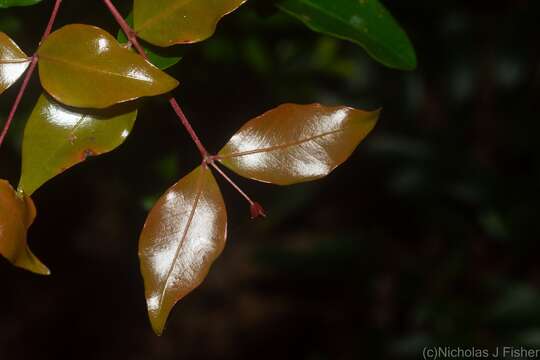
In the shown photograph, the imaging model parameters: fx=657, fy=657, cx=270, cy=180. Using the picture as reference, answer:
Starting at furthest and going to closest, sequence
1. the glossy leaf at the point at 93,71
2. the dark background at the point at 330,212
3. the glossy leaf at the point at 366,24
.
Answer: the dark background at the point at 330,212 < the glossy leaf at the point at 366,24 < the glossy leaf at the point at 93,71

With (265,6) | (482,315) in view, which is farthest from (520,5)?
(265,6)

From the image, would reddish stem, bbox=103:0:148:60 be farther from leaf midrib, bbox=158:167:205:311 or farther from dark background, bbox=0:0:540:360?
dark background, bbox=0:0:540:360

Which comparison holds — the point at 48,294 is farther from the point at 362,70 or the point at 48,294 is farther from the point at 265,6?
the point at 265,6

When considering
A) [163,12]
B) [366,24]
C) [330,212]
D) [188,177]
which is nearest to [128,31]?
[163,12]

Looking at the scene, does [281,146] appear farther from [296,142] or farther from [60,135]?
[60,135]

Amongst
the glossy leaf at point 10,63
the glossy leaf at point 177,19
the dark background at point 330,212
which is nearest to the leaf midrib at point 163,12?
the glossy leaf at point 177,19

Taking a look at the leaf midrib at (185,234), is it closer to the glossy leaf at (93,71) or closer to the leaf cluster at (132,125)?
the leaf cluster at (132,125)
